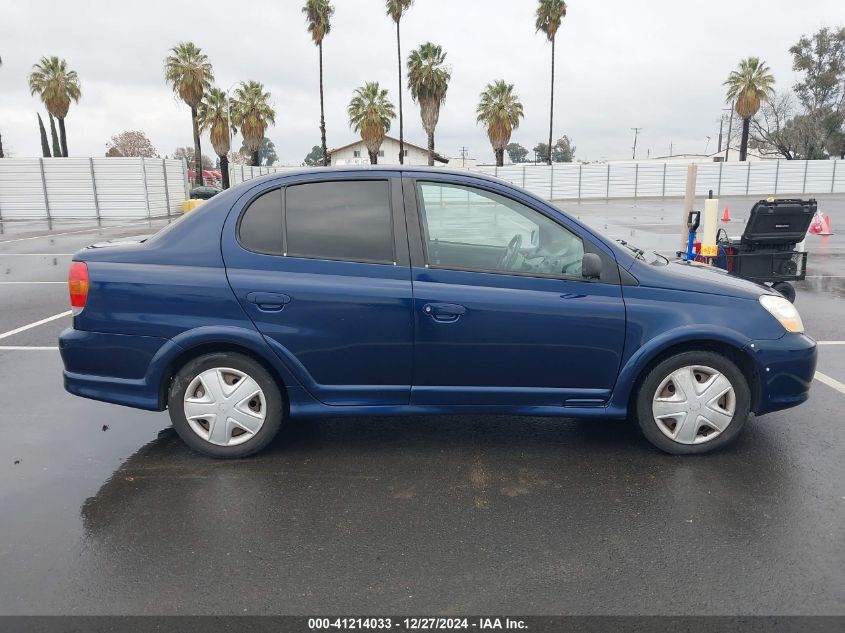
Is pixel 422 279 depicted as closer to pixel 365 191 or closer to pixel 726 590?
pixel 365 191

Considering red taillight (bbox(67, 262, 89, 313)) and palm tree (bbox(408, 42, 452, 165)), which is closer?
red taillight (bbox(67, 262, 89, 313))

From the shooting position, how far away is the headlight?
3881mm

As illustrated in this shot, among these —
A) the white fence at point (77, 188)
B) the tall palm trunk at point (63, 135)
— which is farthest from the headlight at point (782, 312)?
the tall palm trunk at point (63, 135)

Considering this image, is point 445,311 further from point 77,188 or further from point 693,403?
point 77,188

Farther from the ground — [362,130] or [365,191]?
[362,130]

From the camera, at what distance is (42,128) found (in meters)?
52.4

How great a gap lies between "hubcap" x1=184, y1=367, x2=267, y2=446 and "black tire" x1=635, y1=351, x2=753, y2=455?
7.29 ft

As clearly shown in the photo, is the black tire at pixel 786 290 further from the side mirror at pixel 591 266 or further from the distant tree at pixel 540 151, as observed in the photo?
the distant tree at pixel 540 151

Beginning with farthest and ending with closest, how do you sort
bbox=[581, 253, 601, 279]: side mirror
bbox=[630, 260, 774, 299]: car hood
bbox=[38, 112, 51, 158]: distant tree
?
1. bbox=[38, 112, 51, 158]: distant tree
2. bbox=[630, 260, 774, 299]: car hood
3. bbox=[581, 253, 601, 279]: side mirror

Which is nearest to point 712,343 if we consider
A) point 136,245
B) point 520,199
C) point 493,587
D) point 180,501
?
point 520,199

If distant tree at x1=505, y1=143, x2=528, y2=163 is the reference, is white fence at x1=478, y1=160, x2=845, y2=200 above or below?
below

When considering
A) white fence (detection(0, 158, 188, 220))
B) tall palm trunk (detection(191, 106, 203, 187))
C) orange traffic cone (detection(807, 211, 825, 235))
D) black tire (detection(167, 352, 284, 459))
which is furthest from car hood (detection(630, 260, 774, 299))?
tall palm trunk (detection(191, 106, 203, 187))

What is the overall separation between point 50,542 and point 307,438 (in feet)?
5.24

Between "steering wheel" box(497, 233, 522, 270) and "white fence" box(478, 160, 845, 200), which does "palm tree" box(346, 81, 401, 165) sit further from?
"steering wheel" box(497, 233, 522, 270)
